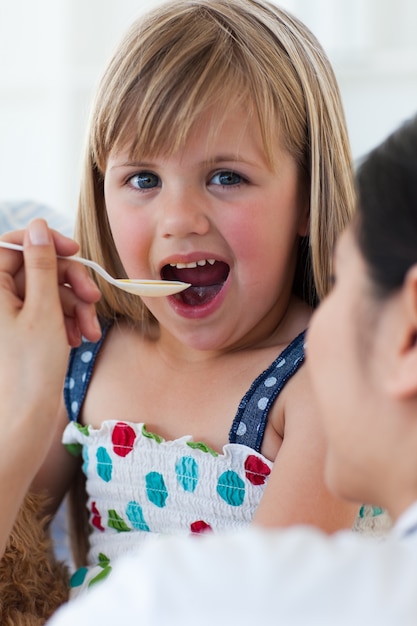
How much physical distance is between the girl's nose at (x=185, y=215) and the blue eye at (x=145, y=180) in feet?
0.14

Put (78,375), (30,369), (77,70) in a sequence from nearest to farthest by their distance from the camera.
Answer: (30,369) < (78,375) < (77,70)

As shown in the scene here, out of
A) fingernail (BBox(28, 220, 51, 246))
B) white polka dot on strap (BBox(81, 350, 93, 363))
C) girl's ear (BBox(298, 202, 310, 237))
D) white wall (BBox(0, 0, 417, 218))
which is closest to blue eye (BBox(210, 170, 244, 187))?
girl's ear (BBox(298, 202, 310, 237))

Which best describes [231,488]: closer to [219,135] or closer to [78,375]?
[78,375]

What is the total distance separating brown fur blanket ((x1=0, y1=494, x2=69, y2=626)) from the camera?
112cm

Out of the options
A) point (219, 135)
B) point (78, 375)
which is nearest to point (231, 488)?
point (78, 375)

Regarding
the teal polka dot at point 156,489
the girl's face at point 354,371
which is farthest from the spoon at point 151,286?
the girl's face at point 354,371

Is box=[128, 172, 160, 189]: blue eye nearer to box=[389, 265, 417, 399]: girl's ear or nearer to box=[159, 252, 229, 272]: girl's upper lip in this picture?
box=[159, 252, 229, 272]: girl's upper lip

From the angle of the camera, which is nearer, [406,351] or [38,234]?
[406,351]

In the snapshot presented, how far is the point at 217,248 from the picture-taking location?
1109mm

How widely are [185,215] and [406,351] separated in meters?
0.50

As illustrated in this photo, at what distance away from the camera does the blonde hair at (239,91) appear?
3.55 ft

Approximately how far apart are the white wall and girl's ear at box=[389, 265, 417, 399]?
2077 millimetres

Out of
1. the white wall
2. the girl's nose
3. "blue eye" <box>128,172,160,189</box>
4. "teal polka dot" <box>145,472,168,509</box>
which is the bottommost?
"teal polka dot" <box>145,472,168,509</box>

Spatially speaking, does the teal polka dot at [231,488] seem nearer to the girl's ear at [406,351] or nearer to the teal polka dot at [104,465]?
the teal polka dot at [104,465]
